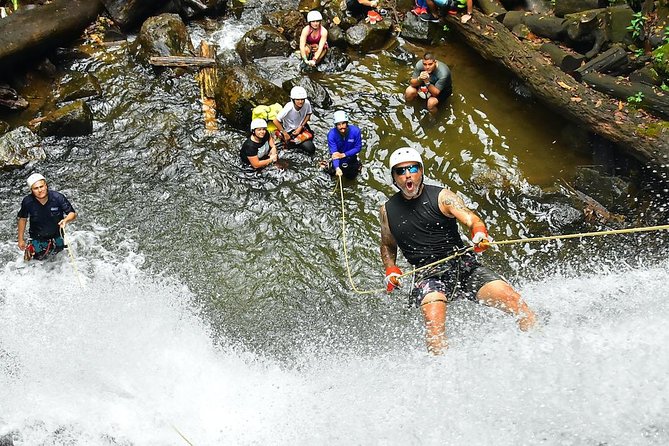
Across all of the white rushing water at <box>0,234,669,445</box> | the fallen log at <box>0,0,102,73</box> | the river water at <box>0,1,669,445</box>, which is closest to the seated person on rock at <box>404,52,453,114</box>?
the river water at <box>0,1,669,445</box>

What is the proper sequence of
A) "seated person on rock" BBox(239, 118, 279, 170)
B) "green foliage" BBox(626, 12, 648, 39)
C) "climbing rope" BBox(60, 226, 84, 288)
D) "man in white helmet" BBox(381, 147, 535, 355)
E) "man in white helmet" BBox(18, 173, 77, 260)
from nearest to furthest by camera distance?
"man in white helmet" BBox(381, 147, 535, 355) → "man in white helmet" BBox(18, 173, 77, 260) → "climbing rope" BBox(60, 226, 84, 288) → "seated person on rock" BBox(239, 118, 279, 170) → "green foliage" BBox(626, 12, 648, 39)

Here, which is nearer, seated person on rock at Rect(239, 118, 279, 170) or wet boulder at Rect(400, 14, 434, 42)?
seated person on rock at Rect(239, 118, 279, 170)

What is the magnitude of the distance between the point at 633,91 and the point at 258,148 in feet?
20.4

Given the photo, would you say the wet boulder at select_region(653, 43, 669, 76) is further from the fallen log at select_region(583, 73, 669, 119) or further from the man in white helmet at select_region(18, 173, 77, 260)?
the man in white helmet at select_region(18, 173, 77, 260)

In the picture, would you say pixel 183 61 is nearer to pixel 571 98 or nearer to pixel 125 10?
pixel 125 10

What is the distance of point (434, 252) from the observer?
6414mm

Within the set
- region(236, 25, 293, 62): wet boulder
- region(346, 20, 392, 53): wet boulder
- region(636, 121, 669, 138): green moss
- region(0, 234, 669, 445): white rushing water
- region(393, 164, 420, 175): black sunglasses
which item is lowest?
region(0, 234, 669, 445): white rushing water

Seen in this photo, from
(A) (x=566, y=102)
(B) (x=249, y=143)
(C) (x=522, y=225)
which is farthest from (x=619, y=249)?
(B) (x=249, y=143)

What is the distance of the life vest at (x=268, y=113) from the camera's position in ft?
33.7

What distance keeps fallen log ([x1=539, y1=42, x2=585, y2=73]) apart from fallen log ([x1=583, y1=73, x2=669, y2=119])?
372 millimetres

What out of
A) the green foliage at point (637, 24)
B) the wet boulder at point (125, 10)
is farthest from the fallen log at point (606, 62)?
the wet boulder at point (125, 10)

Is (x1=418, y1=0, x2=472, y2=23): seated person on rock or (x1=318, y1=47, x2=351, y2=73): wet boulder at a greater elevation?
(x1=418, y1=0, x2=472, y2=23): seated person on rock

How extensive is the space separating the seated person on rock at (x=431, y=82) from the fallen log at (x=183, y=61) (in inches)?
170

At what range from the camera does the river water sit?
19.6ft
